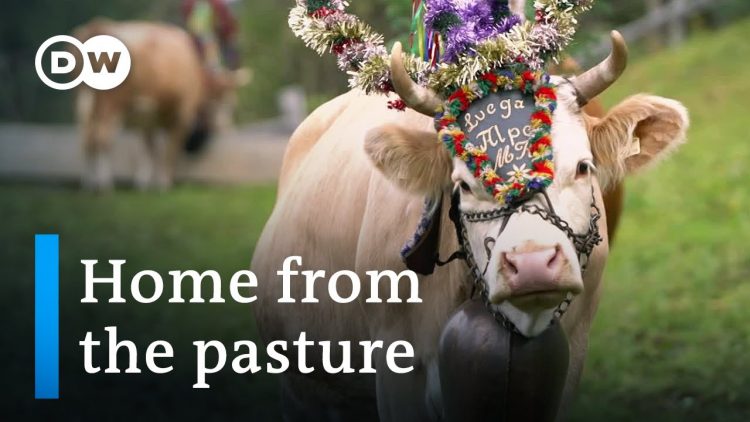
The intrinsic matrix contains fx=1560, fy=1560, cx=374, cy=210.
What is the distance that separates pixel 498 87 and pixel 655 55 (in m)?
14.1

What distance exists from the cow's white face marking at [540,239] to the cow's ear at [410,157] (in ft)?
0.49

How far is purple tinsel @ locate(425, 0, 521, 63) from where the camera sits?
193 inches

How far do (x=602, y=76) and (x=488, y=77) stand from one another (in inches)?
14.0

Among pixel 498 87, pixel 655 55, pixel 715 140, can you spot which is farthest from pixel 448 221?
pixel 655 55

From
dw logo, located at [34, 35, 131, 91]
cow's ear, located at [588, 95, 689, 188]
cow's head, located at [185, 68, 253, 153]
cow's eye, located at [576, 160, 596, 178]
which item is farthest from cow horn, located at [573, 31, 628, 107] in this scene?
cow's head, located at [185, 68, 253, 153]

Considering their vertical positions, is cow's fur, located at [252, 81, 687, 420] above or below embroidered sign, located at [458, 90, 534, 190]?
below

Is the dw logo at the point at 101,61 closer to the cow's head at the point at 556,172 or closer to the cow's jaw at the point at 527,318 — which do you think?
the cow's head at the point at 556,172

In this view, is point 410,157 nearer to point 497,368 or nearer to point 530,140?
point 530,140

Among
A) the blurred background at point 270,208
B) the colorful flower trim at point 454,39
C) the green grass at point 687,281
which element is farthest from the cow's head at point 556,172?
the green grass at point 687,281

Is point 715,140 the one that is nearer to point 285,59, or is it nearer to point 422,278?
point 422,278

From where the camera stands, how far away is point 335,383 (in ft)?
20.8

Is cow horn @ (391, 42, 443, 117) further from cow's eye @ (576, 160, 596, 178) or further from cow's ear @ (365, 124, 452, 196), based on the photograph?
cow's eye @ (576, 160, 596, 178)

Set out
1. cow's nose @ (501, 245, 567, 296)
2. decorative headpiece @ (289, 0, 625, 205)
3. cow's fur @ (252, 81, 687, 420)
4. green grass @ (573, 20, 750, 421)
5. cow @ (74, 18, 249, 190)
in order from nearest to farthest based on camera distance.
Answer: cow's nose @ (501, 245, 567, 296) → decorative headpiece @ (289, 0, 625, 205) → cow's fur @ (252, 81, 687, 420) → green grass @ (573, 20, 750, 421) → cow @ (74, 18, 249, 190)

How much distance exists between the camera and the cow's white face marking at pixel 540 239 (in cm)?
442
